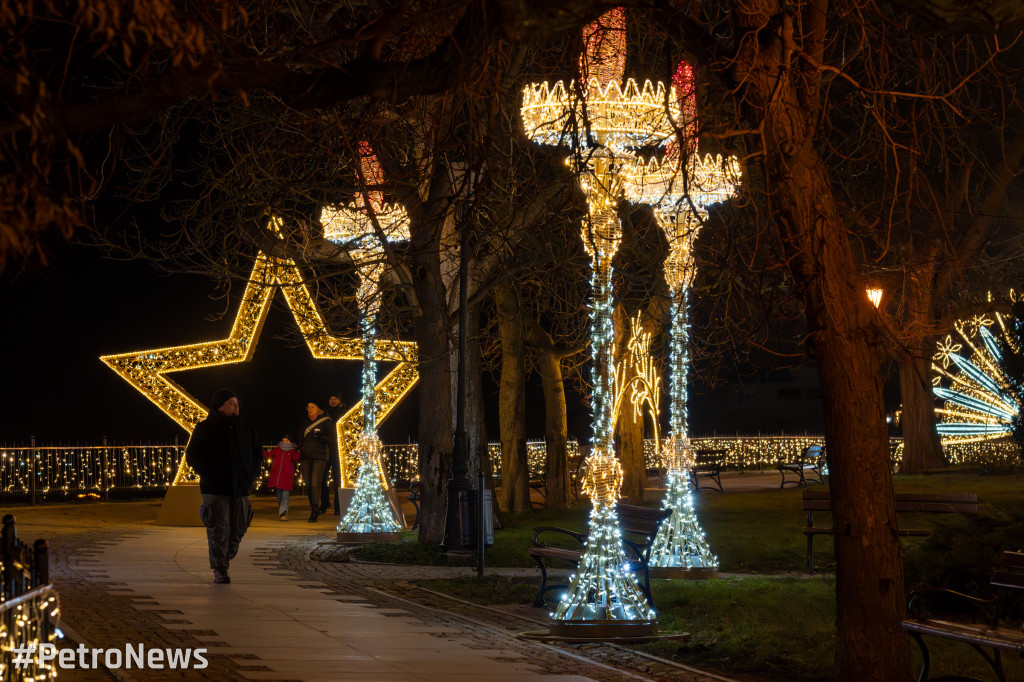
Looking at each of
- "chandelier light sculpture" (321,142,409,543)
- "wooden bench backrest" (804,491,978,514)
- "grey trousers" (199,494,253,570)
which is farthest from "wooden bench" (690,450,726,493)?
"grey trousers" (199,494,253,570)

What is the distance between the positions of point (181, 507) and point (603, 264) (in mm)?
11650

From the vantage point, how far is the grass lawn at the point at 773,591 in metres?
9.70

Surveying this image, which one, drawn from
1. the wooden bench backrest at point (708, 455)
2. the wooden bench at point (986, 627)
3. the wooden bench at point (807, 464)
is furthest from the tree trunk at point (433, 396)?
the wooden bench at point (807, 464)

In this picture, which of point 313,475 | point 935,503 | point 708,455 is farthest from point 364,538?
point 708,455

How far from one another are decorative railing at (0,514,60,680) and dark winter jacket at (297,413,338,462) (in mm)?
16400

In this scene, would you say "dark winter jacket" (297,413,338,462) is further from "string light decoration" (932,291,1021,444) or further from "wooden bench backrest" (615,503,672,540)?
"string light decoration" (932,291,1021,444)

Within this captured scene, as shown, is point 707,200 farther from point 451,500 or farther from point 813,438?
point 813,438

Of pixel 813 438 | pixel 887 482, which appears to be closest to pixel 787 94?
pixel 887 482

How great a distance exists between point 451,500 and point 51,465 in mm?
14354

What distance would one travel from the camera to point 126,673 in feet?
27.1

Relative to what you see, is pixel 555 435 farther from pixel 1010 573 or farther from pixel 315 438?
pixel 1010 573

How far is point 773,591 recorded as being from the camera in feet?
42.8

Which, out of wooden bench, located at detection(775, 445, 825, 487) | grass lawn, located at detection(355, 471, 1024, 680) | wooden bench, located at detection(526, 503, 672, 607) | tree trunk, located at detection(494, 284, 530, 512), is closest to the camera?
grass lawn, located at detection(355, 471, 1024, 680)

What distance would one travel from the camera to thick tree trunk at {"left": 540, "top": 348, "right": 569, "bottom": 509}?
84.5 feet
